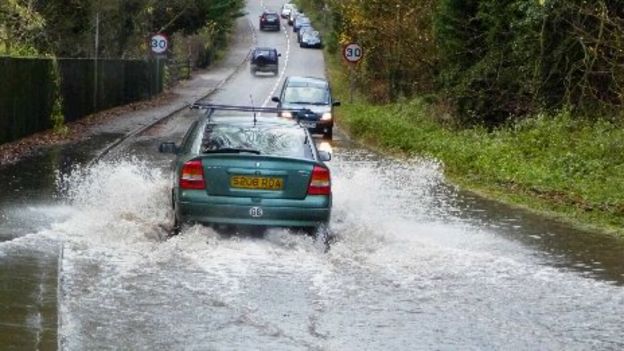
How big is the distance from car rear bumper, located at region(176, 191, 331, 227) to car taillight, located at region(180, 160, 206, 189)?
123 mm

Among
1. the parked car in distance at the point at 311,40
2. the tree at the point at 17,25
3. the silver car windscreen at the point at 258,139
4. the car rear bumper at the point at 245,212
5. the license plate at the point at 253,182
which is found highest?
the tree at the point at 17,25

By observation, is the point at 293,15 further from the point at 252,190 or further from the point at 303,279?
the point at 303,279

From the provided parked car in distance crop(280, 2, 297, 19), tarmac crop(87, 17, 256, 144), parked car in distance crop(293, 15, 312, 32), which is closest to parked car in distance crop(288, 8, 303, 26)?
parked car in distance crop(280, 2, 297, 19)

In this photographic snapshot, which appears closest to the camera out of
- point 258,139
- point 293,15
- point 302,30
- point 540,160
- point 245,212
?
point 245,212

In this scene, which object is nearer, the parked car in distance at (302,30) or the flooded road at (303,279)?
the flooded road at (303,279)

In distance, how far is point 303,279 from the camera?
10344 mm

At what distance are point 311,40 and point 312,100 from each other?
2192 inches

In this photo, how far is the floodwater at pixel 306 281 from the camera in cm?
816

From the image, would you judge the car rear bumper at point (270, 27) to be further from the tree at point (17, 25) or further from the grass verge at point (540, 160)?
the grass verge at point (540, 160)

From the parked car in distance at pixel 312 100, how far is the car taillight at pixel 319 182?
17.6m

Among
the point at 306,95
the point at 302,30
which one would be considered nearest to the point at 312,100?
the point at 306,95

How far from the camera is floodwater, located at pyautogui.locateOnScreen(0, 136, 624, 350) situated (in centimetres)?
816

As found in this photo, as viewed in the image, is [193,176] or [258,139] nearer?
[193,176]

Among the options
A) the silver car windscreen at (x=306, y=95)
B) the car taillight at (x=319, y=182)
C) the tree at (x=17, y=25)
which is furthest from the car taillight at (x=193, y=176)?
the silver car windscreen at (x=306, y=95)
